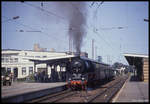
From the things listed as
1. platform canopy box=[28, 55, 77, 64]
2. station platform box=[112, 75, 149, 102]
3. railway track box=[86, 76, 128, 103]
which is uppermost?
platform canopy box=[28, 55, 77, 64]

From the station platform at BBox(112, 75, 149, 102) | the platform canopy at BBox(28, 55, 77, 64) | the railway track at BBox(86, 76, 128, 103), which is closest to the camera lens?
the station platform at BBox(112, 75, 149, 102)

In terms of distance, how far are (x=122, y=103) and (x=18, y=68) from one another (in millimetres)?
42068

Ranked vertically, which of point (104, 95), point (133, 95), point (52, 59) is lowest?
point (104, 95)

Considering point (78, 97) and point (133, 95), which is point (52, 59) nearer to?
point (78, 97)

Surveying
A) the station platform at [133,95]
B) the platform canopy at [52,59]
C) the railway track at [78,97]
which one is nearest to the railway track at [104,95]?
the railway track at [78,97]

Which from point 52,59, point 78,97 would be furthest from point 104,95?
point 52,59

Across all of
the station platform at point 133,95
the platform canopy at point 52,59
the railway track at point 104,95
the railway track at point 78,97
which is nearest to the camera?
the station platform at point 133,95

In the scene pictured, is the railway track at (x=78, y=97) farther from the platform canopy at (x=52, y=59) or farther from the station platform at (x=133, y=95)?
the platform canopy at (x=52, y=59)

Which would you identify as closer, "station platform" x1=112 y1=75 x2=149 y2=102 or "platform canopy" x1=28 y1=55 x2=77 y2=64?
"station platform" x1=112 y1=75 x2=149 y2=102

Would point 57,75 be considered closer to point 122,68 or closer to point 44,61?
point 44,61

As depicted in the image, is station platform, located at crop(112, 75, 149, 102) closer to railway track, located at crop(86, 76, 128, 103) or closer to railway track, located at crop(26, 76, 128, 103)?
railway track, located at crop(86, 76, 128, 103)

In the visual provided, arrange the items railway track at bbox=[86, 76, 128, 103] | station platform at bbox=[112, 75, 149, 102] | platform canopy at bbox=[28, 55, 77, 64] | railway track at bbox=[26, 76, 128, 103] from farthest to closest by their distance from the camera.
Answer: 1. platform canopy at bbox=[28, 55, 77, 64]
2. railway track at bbox=[86, 76, 128, 103]
3. railway track at bbox=[26, 76, 128, 103]
4. station platform at bbox=[112, 75, 149, 102]

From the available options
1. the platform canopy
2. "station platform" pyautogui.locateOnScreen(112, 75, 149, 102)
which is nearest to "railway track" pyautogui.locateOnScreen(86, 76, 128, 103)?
"station platform" pyautogui.locateOnScreen(112, 75, 149, 102)

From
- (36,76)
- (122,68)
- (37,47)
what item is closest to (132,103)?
(36,76)
